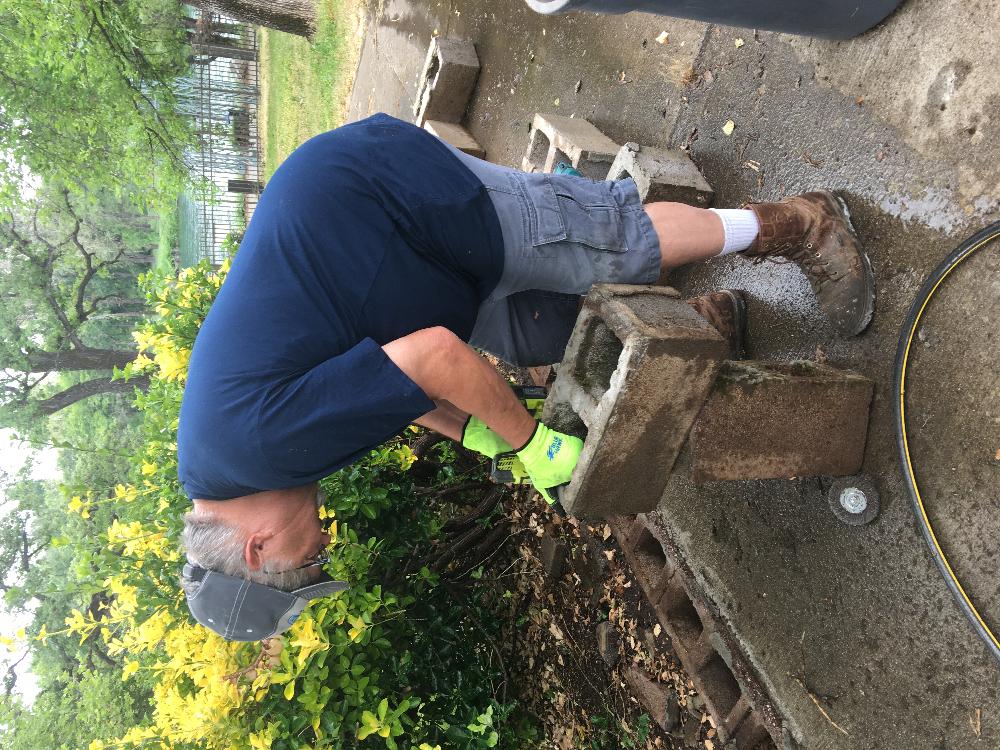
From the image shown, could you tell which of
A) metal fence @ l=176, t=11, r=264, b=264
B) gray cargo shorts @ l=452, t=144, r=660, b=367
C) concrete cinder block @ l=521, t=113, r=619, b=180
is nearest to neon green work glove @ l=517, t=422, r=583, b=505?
gray cargo shorts @ l=452, t=144, r=660, b=367

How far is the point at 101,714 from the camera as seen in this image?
9367 millimetres

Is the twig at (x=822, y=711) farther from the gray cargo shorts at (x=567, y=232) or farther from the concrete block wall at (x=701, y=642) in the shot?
the gray cargo shorts at (x=567, y=232)

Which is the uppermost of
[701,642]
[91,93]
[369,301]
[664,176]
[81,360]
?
[664,176]

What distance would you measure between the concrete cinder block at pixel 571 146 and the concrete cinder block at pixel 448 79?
205cm

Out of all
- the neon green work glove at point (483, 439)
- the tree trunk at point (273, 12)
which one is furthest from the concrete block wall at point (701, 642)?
the tree trunk at point (273, 12)

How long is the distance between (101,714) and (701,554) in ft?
33.2

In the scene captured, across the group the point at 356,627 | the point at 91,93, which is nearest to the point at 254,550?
the point at 356,627

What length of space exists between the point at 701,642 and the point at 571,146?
2.86 metres

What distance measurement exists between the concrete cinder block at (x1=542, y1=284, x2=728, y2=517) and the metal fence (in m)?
14.4

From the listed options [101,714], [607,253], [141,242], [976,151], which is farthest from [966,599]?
[141,242]

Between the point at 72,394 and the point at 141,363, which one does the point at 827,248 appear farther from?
the point at 72,394

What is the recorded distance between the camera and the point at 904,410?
2.35 m

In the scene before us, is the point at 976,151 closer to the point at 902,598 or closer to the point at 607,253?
the point at 607,253

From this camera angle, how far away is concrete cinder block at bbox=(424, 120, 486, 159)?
5.80 m
